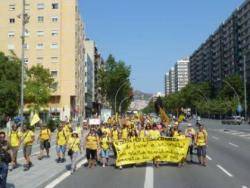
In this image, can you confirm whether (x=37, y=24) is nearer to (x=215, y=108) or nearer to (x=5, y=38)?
(x=5, y=38)

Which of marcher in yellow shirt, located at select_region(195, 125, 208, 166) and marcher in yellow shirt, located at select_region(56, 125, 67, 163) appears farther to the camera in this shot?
marcher in yellow shirt, located at select_region(56, 125, 67, 163)

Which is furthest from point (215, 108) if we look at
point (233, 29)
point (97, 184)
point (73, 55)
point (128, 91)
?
point (97, 184)

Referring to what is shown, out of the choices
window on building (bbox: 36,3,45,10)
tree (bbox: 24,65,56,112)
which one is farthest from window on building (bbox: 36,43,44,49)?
tree (bbox: 24,65,56,112)

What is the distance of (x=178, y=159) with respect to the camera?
19.0 metres

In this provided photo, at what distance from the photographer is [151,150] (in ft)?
62.4

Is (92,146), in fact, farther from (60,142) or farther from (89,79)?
(89,79)

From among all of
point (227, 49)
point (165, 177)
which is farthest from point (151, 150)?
point (227, 49)

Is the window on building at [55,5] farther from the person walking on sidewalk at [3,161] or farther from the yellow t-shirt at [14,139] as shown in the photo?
the person walking on sidewalk at [3,161]

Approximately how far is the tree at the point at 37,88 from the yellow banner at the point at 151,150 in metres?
48.2

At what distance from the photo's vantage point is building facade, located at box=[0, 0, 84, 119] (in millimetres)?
86812

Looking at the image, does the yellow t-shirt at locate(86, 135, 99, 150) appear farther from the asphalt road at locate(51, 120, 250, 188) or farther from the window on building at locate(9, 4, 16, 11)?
the window on building at locate(9, 4, 16, 11)

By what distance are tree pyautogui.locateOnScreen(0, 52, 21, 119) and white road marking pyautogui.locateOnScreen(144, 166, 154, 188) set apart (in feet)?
116

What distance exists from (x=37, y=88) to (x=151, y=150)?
1988 inches

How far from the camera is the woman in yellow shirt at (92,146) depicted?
60.6ft
